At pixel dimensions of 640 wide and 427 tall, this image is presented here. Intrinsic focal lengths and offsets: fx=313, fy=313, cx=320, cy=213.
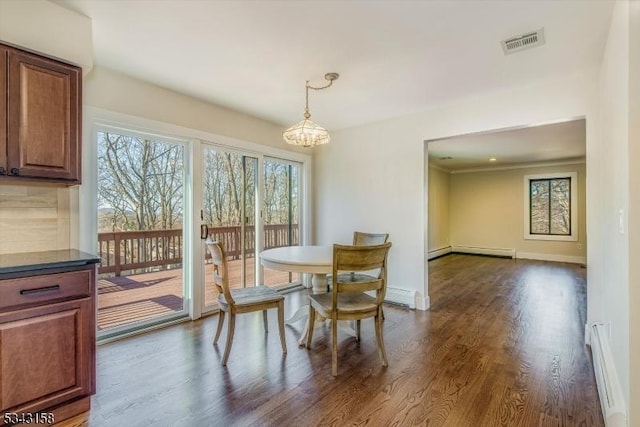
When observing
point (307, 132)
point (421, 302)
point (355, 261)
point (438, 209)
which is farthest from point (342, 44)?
point (438, 209)

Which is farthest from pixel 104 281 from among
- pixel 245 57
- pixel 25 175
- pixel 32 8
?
pixel 245 57

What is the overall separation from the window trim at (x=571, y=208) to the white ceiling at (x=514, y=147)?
16.1 inches

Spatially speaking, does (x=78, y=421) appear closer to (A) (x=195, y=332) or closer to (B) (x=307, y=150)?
(A) (x=195, y=332)

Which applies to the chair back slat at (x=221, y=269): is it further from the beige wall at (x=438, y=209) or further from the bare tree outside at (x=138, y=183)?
the beige wall at (x=438, y=209)

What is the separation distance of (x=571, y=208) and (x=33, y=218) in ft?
29.5

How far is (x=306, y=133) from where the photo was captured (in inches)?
107

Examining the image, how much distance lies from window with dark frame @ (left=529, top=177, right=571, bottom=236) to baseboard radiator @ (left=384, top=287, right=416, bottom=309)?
5357 mm

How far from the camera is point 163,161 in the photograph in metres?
3.19

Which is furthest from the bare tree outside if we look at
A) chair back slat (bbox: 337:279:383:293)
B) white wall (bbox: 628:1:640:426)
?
white wall (bbox: 628:1:640:426)

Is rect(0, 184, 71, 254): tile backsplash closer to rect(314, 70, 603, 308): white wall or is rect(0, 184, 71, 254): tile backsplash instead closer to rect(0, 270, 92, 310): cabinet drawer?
rect(0, 270, 92, 310): cabinet drawer

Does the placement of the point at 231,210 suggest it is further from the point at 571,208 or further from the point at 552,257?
the point at 571,208

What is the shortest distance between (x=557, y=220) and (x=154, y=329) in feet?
27.0

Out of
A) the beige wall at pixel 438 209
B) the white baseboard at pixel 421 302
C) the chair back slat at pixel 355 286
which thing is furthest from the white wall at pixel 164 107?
the beige wall at pixel 438 209

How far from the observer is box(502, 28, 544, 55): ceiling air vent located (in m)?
2.13
